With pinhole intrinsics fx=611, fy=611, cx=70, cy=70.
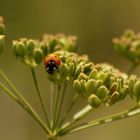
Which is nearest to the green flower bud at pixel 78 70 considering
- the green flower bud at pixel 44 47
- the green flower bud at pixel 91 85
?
the green flower bud at pixel 91 85

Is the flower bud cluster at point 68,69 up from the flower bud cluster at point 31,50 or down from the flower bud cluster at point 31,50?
down

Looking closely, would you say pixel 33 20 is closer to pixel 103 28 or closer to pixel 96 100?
pixel 103 28

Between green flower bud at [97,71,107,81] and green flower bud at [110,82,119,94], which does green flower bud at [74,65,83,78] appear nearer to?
green flower bud at [97,71,107,81]

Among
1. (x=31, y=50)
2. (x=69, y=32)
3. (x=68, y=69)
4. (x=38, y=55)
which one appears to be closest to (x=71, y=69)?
(x=68, y=69)

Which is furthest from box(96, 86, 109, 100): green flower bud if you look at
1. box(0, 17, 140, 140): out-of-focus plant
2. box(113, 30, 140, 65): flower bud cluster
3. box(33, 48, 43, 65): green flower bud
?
box(113, 30, 140, 65): flower bud cluster

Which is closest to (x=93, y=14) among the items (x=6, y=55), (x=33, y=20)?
(x=33, y=20)

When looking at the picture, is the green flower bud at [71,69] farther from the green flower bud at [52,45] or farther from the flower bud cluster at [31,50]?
the green flower bud at [52,45]

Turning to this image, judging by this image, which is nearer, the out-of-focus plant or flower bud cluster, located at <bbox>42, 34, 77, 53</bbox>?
the out-of-focus plant
